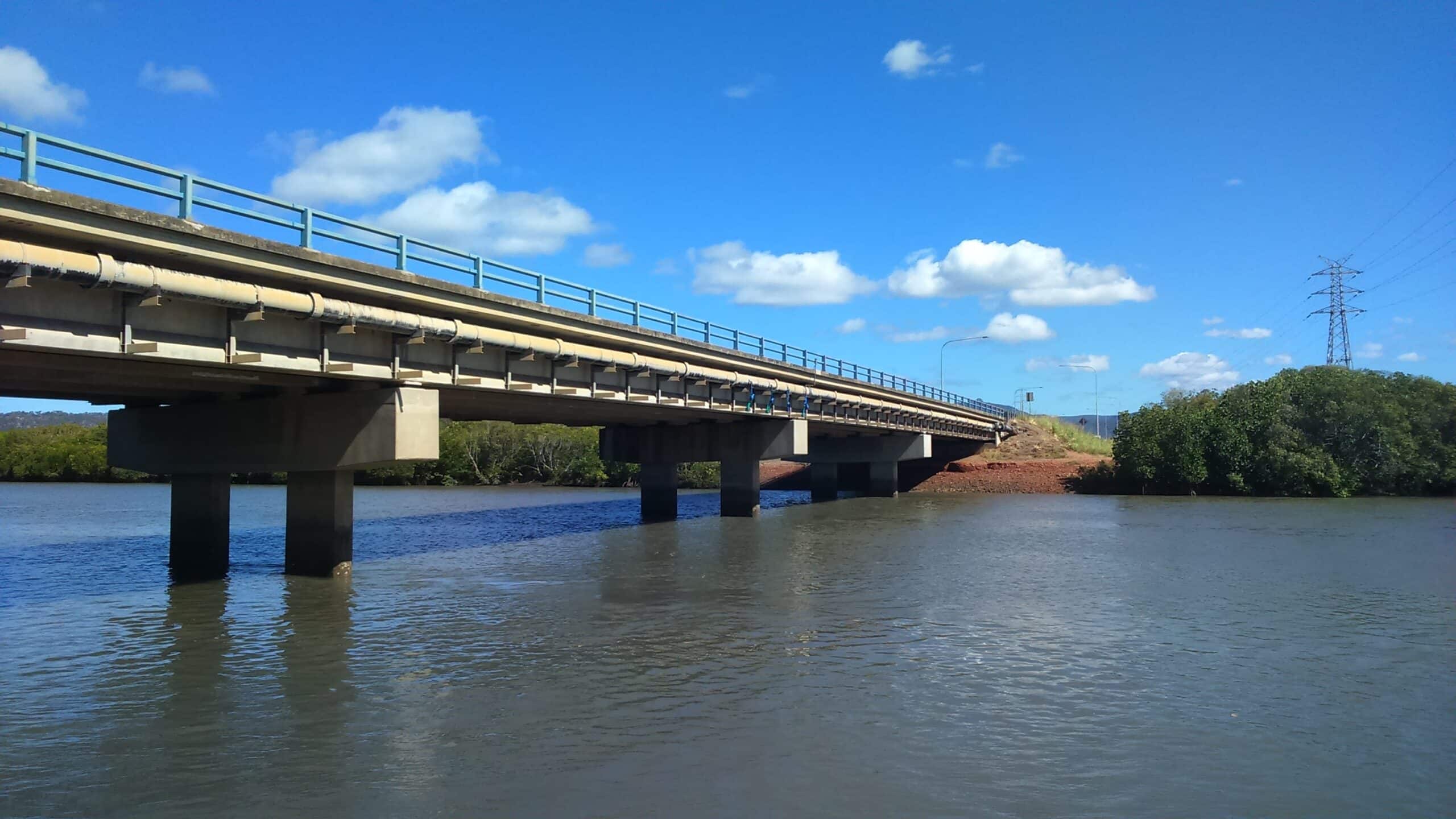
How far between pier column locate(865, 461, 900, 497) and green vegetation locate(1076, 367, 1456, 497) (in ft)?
55.0

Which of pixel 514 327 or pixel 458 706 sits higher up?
pixel 514 327

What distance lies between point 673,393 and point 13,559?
24.1 meters

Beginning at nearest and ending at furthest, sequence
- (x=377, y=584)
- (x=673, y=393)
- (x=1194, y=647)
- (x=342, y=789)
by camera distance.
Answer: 1. (x=342, y=789)
2. (x=1194, y=647)
3. (x=377, y=584)
4. (x=673, y=393)

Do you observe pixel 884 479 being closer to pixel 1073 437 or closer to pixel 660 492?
pixel 660 492

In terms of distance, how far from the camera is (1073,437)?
105m

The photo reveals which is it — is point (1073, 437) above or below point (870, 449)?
above

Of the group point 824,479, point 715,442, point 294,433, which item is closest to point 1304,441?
point 824,479

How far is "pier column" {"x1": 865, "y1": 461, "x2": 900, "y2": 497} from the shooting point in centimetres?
7819

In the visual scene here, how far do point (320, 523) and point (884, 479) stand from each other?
184ft

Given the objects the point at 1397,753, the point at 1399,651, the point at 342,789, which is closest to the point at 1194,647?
the point at 1399,651

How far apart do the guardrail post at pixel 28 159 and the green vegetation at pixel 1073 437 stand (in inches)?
3703

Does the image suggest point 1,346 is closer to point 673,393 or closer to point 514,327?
→ point 514,327

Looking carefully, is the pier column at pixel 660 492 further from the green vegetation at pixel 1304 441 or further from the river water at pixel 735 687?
the green vegetation at pixel 1304 441

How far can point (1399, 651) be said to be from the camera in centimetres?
1800
